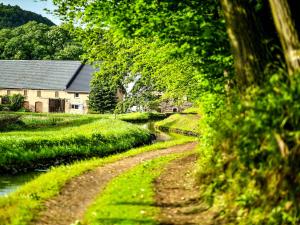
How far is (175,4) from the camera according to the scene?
14.9 metres

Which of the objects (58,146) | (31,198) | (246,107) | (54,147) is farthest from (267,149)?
(58,146)

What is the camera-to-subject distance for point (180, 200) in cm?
1449

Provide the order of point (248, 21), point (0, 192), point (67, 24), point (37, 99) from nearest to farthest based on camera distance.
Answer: point (248, 21) < point (0, 192) < point (67, 24) < point (37, 99)

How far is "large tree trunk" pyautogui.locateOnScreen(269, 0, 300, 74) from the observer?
341 inches

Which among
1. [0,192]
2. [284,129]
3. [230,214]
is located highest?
[284,129]

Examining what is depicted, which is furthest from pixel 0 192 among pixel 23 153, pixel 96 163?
pixel 23 153

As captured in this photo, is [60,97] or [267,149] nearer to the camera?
[267,149]

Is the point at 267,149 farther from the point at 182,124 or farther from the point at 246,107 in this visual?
the point at 182,124

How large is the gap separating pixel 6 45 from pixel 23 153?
84.9m

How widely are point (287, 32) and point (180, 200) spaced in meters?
7.20

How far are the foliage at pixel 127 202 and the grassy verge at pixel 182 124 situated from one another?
35772 mm

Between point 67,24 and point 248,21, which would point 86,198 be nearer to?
point 248,21

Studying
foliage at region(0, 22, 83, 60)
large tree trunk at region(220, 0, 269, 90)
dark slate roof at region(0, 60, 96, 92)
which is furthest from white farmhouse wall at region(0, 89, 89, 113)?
large tree trunk at region(220, 0, 269, 90)

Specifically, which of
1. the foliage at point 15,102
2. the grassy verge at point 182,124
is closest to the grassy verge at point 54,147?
the grassy verge at point 182,124
